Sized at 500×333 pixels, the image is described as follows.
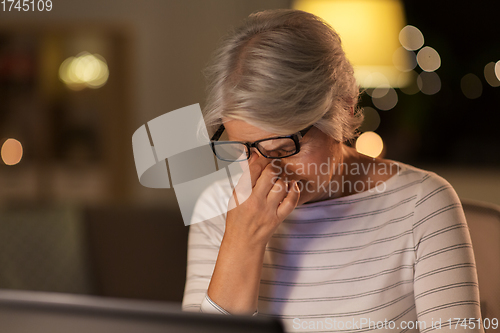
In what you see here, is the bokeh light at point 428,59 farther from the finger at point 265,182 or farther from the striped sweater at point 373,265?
the finger at point 265,182

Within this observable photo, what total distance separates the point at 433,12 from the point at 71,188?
2.53 metres

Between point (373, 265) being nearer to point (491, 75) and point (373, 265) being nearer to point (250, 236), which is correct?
point (250, 236)

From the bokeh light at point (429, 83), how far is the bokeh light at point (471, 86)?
0.14 metres

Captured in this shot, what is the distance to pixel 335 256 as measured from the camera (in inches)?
35.1

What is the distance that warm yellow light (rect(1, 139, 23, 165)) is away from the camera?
2.89 meters

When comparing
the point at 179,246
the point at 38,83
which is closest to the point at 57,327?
the point at 179,246

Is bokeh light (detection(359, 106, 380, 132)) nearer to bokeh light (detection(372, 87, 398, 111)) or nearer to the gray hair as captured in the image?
bokeh light (detection(372, 87, 398, 111))

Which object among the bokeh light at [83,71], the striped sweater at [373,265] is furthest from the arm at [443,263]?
the bokeh light at [83,71]

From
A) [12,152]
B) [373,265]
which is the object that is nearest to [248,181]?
[373,265]

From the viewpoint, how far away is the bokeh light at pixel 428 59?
99.3 inches

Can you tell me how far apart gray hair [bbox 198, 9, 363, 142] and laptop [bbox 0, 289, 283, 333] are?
1.63 feet

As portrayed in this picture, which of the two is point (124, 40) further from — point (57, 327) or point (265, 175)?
point (57, 327)

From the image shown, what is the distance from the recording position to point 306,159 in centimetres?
82

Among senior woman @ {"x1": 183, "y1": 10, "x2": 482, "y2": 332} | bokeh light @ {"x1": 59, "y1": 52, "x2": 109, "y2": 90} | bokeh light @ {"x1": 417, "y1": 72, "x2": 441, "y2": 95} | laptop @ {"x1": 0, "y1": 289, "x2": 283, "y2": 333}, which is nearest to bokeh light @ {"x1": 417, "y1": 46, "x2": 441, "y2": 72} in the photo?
bokeh light @ {"x1": 417, "y1": 72, "x2": 441, "y2": 95}
